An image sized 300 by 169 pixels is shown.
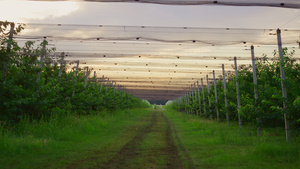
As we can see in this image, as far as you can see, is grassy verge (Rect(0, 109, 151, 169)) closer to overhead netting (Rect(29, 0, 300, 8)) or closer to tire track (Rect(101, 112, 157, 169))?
tire track (Rect(101, 112, 157, 169))

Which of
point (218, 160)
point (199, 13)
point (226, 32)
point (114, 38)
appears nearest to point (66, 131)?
point (114, 38)

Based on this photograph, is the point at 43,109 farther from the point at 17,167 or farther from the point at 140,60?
the point at 140,60

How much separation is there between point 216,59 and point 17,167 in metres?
15.3

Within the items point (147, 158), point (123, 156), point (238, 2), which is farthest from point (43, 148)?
point (238, 2)

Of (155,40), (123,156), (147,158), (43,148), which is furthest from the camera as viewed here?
(155,40)

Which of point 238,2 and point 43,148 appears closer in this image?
point 238,2

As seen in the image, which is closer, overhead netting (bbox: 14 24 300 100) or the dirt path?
the dirt path

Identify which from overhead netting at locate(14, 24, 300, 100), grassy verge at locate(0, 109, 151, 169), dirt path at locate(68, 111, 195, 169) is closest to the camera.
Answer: dirt path at locate(68, 111, 195, 169)

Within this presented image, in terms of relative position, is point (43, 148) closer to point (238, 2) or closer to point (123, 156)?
point (123, 156)

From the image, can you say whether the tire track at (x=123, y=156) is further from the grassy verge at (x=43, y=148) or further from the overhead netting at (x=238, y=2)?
the overhead netting at (x=238, y=2)

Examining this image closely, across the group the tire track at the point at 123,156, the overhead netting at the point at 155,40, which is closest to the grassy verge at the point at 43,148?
the tire track at the point at 123,156

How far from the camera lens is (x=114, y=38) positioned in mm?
14164

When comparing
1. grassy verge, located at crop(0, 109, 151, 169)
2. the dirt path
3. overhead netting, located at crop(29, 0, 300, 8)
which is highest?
overhead netting, located at crop(29, 0, 300, 8)

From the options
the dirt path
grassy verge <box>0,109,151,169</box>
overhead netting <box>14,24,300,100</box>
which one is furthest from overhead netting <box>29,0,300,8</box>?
grassy verge <box>0,109,151,169</box>
